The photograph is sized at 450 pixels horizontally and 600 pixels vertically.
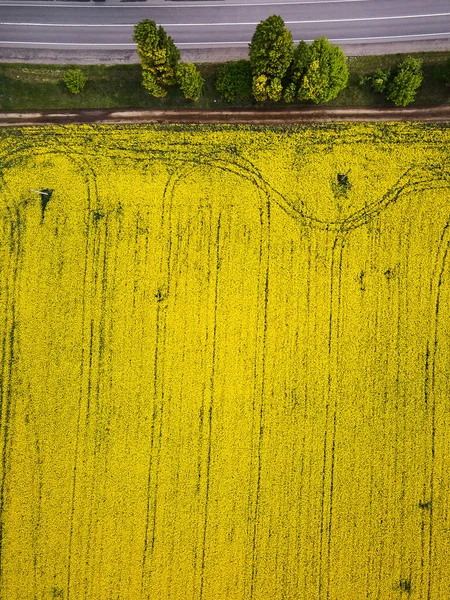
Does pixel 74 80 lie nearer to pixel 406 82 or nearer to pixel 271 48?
pixel 271 48

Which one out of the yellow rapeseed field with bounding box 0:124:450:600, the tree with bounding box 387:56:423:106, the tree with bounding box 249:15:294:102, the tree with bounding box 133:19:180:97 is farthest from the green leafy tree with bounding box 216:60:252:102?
the tree with bounding box 387:56:423:106

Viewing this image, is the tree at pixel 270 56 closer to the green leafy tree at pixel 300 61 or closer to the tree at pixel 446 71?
the green leafy tree at pixel 300 61

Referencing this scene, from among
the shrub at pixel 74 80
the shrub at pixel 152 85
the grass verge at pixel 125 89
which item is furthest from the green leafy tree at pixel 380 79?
the shrub at pixel 74 80

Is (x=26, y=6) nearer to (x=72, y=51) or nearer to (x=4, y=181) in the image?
(x=72, y=51)

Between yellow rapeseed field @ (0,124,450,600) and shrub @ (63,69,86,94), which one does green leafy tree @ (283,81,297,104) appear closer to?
yellow rapeseed field @ (0,124,450,600)

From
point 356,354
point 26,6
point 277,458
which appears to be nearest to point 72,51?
point 26,6
